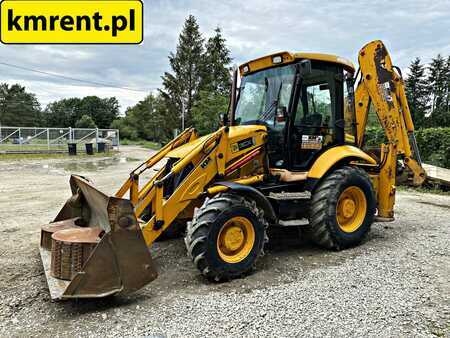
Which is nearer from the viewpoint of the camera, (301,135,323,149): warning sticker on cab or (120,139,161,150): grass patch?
(301,135,323,149): warning sticker on cab

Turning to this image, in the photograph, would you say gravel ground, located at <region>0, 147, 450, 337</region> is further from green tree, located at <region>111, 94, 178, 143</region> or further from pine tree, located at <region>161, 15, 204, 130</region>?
green tree, located at <region>111, 94, 178, 143</region>

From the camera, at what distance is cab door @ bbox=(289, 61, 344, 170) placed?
4.93 metres

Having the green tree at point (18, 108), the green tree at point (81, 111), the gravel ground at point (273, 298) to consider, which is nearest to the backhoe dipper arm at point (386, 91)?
the gravel ground at point (273, 298)

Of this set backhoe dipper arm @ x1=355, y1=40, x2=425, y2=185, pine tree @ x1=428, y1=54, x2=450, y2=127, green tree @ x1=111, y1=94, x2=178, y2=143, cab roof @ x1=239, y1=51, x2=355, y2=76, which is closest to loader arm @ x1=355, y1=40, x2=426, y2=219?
backhoe dipper arm @ x1=355, y1=40, x2=425, y2=185

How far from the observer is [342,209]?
5.09 meters

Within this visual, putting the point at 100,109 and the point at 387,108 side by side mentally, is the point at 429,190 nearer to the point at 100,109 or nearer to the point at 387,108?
the point at 387,108

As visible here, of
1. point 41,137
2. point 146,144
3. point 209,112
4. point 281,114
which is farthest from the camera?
point 146,144

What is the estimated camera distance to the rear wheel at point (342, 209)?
4.71m

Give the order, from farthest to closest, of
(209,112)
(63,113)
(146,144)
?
(63,113) < (146,144) < (209,112)

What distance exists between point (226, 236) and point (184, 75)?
37.6 metres

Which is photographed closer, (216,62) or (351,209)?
(351,209)

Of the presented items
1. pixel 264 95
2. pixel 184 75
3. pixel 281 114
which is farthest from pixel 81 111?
pixel 281 114

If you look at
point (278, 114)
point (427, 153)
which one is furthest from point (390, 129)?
point (427, 153)

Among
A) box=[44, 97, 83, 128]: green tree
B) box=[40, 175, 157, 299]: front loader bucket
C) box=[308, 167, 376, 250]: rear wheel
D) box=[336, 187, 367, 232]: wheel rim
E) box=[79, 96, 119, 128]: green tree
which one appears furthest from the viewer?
box=[79, 96, 119, 128]: green tree
